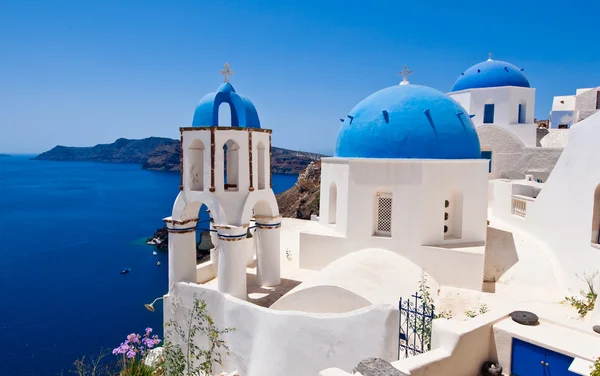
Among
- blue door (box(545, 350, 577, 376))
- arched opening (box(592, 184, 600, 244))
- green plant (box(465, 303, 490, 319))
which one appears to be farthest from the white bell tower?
arched opening (box(592, 184, 600, 244))

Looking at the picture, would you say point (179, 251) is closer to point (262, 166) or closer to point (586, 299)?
point (262, 166)

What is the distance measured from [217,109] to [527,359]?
7501 mm

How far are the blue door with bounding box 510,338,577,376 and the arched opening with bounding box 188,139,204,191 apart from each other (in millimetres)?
7058

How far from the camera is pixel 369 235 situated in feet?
32.4

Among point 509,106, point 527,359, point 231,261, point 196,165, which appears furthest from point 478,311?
point 509,106

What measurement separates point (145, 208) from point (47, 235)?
20228mm

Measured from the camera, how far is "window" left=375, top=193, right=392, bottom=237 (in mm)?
9859

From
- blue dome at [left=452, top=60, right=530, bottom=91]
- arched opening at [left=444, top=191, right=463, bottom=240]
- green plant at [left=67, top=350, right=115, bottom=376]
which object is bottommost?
green plant at [left=67, top=350, right=115, bottom=376]

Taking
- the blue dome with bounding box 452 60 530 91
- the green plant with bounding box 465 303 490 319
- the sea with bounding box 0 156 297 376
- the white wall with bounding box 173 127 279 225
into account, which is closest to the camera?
the green plant with bounding box 465 303 490 319

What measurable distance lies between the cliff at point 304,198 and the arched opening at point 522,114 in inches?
712

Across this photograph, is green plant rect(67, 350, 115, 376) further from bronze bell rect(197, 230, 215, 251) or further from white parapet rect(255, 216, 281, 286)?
bronze bell rect(197, 230, 215, 251)

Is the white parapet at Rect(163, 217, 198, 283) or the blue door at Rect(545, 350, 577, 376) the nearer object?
the blue door at Rect(545, 350, 577, 376)

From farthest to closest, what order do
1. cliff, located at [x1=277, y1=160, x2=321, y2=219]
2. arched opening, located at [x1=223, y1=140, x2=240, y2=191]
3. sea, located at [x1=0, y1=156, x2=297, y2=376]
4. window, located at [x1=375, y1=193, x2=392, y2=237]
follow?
cliff, located at [x1=277, y1=160, x2=321, y2=219]
sea, located at [x1=0, y1=156, x2=297, y2=376]
arched opening, located at [x1=223, y1=140, x2=240, y2=191]
window, located at [x1=375, y1=193, x2=392, y2=237]

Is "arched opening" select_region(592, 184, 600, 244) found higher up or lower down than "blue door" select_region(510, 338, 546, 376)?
higher up
